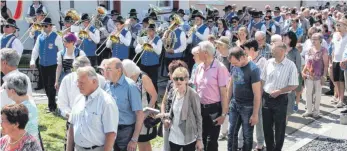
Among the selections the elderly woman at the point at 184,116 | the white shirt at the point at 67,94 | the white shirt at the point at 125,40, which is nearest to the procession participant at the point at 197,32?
the white shirt at the point at 125,40

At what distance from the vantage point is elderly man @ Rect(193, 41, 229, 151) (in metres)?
6.93

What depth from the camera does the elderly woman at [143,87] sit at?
6492mm

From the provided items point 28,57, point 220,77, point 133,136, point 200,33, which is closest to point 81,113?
point 133,136

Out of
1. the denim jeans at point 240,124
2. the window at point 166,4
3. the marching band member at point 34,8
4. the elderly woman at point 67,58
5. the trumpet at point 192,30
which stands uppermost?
the window at point 166,4

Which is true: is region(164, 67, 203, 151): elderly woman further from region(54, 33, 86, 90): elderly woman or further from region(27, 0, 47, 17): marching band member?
region(27, 0, 47, 17): marching band member

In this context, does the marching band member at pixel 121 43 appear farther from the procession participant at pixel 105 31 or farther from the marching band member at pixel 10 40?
the marching band member at pixel 10 40

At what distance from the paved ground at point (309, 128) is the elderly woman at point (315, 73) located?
28 centimetres

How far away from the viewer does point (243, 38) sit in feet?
30.6

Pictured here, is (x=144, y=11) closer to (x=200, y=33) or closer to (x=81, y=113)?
(x=200, y=33)

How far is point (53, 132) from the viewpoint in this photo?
29.4ft

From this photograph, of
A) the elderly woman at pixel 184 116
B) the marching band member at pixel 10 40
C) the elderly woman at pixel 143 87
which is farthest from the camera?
the marching band member at pixel 10 40

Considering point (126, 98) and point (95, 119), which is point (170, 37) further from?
point (95, 119)

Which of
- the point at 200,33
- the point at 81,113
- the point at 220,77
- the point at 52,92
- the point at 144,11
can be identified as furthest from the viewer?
the point at 144,11

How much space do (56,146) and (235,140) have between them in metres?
2.73
